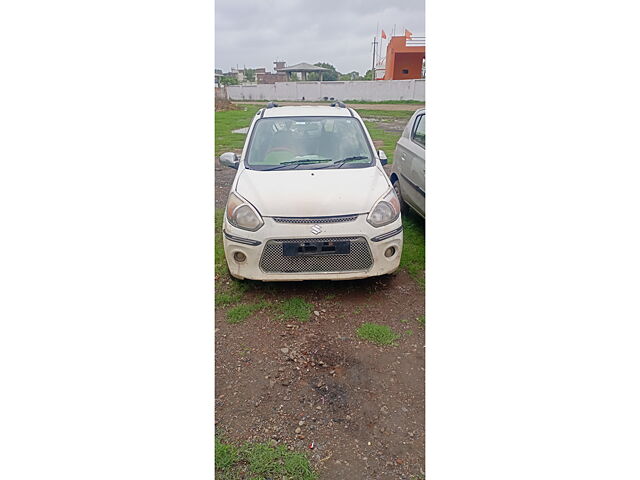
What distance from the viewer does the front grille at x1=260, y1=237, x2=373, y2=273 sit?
2734mm

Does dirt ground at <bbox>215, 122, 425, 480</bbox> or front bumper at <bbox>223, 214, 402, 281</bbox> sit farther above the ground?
front bumper at <bbox>223, 214, 402, 281</bbox>

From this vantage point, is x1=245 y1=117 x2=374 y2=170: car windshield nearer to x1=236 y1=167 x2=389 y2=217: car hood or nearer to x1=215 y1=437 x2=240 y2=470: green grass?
x1=236 y1=167 x2=389 y2=217: car hood

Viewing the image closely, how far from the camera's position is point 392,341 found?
2.48 m

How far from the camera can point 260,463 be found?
166 cm

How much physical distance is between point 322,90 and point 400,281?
2436 cm

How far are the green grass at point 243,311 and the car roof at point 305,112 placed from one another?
1.91 m

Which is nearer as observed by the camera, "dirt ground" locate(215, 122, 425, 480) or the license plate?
"dirt ground" locate(215, 122, 425, 480)

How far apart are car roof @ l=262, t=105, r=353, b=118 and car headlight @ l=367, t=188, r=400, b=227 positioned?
130cm

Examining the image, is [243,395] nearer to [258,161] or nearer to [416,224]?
[258,161]

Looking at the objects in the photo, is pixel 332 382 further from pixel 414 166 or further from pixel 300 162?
pixel 414 166

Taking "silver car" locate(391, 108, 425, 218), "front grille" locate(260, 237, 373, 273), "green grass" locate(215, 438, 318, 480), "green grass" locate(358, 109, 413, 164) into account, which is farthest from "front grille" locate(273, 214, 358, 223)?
"green grass" locate(358, 109, 413, 164)

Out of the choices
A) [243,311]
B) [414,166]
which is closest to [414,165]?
[414,166]

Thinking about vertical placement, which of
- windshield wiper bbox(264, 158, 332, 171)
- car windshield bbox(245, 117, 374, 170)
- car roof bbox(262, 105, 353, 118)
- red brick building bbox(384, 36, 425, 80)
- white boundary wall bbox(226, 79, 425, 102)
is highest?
white boundary wall bbox(226, 79, 425, 102)

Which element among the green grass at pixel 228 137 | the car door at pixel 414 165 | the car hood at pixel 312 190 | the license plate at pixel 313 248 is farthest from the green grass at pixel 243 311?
the green grass at pixel 228 137
